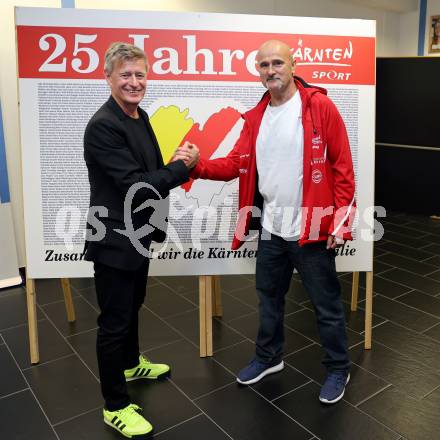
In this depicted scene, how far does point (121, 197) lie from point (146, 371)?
3.37ft

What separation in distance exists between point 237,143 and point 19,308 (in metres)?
1.93

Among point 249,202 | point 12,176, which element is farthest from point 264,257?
point 12,176

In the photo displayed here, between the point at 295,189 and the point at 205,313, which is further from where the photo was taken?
the point at 205,313

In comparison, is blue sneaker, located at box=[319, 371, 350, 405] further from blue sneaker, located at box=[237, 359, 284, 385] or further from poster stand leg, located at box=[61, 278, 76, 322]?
poster stand leg, located at box=[61, 278, 76, 322]

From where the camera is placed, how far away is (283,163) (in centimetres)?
219

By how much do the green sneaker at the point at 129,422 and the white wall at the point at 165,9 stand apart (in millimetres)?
2122

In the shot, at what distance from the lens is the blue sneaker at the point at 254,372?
2510 millimetres

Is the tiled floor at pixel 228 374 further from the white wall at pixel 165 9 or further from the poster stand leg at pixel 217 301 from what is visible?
the white wall at pixel 165 9

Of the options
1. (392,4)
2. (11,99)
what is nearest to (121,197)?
(11,99)

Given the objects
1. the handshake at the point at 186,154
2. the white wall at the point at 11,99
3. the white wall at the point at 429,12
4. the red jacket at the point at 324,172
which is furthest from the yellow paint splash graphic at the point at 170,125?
the white wall at the point at 429,12

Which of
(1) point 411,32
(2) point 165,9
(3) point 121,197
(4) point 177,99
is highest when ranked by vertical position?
(1) point 411,32

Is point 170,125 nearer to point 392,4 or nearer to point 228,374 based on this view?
point 228,374

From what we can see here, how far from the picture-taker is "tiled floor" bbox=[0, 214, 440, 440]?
7.22 ft

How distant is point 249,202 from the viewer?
236 cm
